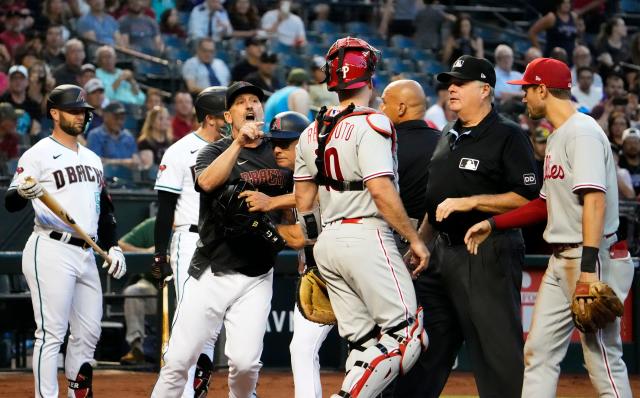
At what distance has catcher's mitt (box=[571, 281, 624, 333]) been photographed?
18.6 ft

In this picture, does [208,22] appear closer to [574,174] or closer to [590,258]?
[574,174]

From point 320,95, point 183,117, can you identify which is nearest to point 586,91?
point 320,95

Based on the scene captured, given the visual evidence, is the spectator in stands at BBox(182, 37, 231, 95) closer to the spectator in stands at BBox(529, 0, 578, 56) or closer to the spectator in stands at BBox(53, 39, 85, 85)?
the spectator in stands at BBox(53, 39, 85, 85)

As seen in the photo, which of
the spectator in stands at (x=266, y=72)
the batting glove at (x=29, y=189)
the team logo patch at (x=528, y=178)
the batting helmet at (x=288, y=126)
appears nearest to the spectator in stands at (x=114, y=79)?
the spectator in stands at (x=266, y=72)

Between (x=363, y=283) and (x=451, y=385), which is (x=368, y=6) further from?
(x=363, y=283)

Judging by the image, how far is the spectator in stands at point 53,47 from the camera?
1444 centimetres

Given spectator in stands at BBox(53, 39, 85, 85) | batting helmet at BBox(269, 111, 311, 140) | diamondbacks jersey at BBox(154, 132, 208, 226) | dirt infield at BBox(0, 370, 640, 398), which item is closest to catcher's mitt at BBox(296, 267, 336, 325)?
batting helmet at BBox(269, 111, 311, 140)

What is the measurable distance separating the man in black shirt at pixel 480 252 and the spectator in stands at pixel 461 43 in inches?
442

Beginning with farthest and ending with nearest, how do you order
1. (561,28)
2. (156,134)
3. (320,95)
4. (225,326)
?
(561,28), (320,95), (156,134), (225,326)

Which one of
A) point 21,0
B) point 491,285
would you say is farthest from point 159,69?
point 491,285

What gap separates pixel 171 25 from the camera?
1673cm

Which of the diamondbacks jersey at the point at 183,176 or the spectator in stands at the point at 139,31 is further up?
the spectator in stands at the point at 139,31

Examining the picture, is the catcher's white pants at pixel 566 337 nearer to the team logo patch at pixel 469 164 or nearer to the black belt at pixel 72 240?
the team logo patch at pixel 469 164

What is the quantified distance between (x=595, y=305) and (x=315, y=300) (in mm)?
1461
